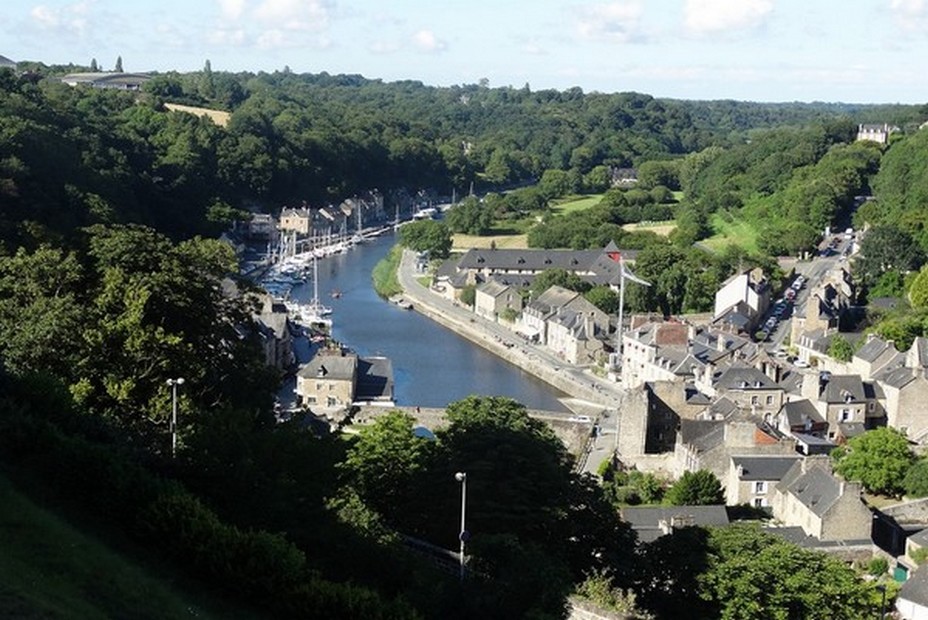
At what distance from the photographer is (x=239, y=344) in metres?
18.8

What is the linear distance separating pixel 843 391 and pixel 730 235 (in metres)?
34.6

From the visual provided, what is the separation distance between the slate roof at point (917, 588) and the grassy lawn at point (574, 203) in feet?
201

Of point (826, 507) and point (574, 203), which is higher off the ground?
point (574, 203)

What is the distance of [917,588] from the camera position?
773 inches

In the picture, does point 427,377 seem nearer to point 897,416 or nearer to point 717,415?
point 717,415

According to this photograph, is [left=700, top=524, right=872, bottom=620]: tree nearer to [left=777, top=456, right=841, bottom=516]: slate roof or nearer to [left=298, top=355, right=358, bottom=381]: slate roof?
[left=777, top=456, right=841, bottom=516]: slate roof

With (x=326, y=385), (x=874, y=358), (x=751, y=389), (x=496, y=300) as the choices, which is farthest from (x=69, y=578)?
(x=496, y=300)

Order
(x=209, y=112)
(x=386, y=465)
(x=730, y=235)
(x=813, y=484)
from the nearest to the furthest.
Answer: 1. (x=386, y=465)
2. (x=813, y=484)
3. (x=730, y=235)
4. (x=209, y=112)

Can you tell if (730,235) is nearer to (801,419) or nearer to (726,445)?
(801,419)

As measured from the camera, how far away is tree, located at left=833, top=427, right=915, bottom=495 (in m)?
26.0

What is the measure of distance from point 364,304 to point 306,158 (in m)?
37.0

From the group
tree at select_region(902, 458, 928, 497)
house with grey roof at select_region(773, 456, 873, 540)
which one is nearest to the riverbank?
tree at select_region(902, 458, 928, 497)

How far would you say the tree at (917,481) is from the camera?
25625 mm

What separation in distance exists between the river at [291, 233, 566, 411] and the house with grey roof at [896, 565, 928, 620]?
54.8 ft
